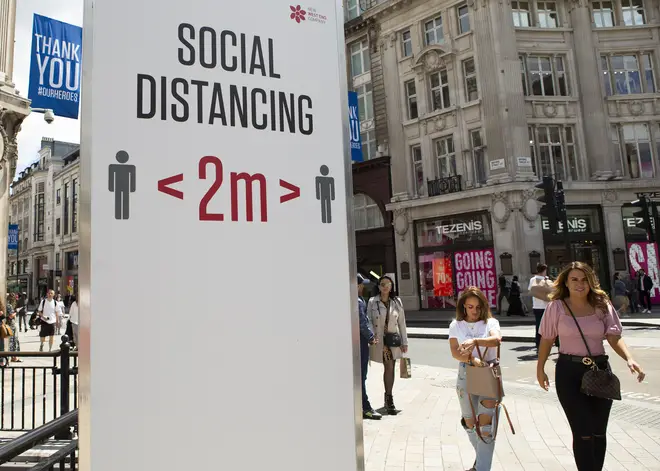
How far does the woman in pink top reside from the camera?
146 inches

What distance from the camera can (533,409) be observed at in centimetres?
670

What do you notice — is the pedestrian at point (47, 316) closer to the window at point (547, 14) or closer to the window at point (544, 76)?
the window at point (544, 76)

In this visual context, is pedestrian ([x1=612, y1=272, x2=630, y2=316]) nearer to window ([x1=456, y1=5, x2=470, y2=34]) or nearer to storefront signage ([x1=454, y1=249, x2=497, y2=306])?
storefront signage ([x1=454, y1=249, x2=497, y2=306])

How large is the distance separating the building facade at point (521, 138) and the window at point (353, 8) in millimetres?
5169

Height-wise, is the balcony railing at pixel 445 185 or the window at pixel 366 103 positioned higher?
the window at pixel 366 103

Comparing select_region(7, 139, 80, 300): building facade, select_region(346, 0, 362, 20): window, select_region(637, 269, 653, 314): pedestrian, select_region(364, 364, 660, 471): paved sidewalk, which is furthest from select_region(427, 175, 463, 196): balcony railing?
select_region(7, 139, 80, 300): building facade

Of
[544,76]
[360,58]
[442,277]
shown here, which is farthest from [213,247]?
[360,58]

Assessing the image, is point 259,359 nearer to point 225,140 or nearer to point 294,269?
point 294,269

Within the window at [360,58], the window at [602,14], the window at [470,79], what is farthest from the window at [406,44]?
the window at [602,14]

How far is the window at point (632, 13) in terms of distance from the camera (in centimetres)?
2408

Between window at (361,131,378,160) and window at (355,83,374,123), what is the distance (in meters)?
0.86

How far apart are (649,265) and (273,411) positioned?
83.8 feet

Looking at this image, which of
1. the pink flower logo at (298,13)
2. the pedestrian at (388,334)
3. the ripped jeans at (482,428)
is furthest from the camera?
the pedestrian at (388,334)

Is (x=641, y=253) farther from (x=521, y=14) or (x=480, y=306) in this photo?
(x=480, y=306)
